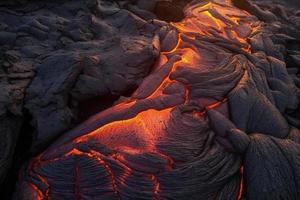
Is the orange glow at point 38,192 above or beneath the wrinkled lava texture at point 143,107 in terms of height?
beneath

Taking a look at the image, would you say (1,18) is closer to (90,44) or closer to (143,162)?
(90,44)

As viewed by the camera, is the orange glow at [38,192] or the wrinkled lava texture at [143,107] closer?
the orange glow at [38,192]

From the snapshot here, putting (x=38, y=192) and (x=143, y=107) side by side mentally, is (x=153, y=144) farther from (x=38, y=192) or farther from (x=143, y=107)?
(x=38, y=192)

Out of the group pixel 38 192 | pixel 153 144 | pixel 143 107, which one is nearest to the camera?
pixel 38 192

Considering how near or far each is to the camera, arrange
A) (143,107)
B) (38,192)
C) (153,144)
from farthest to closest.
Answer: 1. (143,107)
2. (153,144)
3. (38,192)

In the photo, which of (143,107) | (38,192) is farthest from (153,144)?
(38,192)
